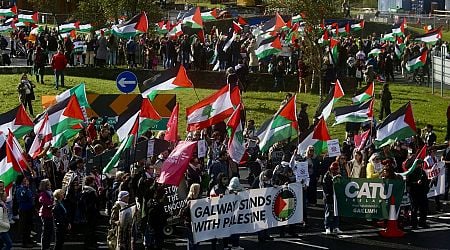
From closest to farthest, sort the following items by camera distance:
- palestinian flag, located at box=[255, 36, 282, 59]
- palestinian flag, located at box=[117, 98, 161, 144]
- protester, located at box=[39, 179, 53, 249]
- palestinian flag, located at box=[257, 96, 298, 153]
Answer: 1. protester, located at box=[39, 179, 53, 249]
2. palestinian flag, located at box=[257, 96, 298, 153]
3. palestinian flag, located at box=[117, 98, 161, 144]
4. palestinian flag, located at box=[255, 36, 282, 59]

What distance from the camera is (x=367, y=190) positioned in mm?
20375

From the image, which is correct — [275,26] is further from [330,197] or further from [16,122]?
[330,197]

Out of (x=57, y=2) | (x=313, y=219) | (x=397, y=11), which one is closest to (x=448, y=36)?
(x=397, y=11)

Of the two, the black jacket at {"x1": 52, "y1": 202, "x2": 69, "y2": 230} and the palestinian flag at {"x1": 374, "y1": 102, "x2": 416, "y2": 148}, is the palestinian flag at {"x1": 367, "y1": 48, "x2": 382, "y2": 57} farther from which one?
the black jacket at {"x1": 52, "y1": 202, "x2": 69, "y2": 230}

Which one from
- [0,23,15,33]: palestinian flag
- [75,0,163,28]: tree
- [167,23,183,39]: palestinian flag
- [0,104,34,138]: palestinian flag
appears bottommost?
[0,104,34,138]: palestinian flag

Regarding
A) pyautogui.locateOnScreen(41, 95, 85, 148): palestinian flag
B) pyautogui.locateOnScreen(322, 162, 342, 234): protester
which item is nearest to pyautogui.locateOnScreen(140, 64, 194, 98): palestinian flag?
pyautogui.locateOnScreen(41, 95, 85, 148): palestinian flag

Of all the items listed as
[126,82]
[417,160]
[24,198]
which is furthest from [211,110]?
[24,198]

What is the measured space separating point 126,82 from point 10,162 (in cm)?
839

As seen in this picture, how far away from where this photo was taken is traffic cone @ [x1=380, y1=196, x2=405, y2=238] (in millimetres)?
20373

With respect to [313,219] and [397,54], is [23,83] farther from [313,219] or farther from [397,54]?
[397,54]

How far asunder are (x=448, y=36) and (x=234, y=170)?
49.6m

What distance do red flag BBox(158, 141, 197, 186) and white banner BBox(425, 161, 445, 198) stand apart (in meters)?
6.48

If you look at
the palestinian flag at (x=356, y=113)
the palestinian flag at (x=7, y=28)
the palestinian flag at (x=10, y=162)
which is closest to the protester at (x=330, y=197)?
the palestinian flag at (x=356, y=113)

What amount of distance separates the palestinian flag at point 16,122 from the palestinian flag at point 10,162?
2.36m
